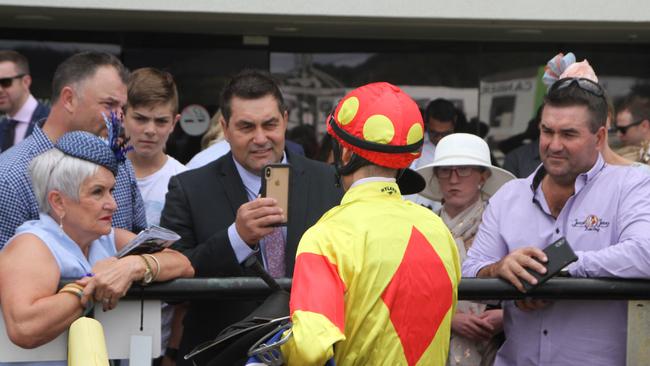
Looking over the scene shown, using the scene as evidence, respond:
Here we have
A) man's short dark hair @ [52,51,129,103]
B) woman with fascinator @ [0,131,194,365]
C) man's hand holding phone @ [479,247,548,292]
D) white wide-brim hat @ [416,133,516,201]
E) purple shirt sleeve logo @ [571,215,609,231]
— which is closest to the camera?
woman with fascinator @ [0,131,194,365]

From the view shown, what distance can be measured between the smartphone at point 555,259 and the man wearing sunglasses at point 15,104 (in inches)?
189

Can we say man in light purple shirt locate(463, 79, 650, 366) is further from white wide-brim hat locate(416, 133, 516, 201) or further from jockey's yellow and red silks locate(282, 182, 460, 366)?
white wide-brim hat locate(416, 133, 516, 201)

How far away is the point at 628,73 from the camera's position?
33.2 feet

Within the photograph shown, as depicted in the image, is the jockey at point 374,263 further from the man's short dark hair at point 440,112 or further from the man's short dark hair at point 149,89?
the man's short dark hair at point 440,112

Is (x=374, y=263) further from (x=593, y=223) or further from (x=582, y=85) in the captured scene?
(x=582, y=85)

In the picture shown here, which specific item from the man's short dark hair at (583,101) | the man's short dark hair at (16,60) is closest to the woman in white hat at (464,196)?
the man's short dark hair at (583,101)

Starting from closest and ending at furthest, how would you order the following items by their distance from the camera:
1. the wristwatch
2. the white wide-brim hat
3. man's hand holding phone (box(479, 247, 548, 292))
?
1. the wristwatch
2. man's hand holding phone (box(479, 247, 548, 292))
3. the white wide-brim hat

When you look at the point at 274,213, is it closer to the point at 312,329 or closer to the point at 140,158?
the point at 312,329

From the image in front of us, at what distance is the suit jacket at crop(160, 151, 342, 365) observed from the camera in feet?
15.1

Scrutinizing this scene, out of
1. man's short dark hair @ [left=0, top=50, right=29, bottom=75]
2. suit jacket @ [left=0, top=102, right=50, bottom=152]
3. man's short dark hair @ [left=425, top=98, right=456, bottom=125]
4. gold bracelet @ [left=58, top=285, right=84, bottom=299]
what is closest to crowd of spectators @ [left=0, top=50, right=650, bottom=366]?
gold bracelet @ [left=58, top=285, right=84, bottom=299]

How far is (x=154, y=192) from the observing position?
601 cm

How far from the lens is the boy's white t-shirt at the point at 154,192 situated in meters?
5.94

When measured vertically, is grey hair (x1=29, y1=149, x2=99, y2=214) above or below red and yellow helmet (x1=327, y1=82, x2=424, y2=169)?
Answer: below

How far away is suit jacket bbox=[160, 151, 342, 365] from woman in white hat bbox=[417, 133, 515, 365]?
2.99ft
